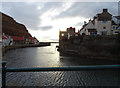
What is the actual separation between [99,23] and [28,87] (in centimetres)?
3255

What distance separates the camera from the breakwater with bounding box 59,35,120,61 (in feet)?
58.4

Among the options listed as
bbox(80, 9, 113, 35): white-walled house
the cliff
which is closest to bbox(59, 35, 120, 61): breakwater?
bbox(80, 9, 113, 35): white-walled house

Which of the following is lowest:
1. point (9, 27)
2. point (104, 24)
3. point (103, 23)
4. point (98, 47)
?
point (98, 47)

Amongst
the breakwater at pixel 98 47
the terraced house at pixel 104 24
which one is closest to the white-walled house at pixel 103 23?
the terraced house at pixel 104 24

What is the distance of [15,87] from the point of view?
307 inches

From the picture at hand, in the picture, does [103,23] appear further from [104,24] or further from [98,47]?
[98,47]

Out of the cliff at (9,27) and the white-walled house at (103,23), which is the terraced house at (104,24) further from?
the cliff at (9,27)

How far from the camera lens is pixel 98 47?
2034 centimetres

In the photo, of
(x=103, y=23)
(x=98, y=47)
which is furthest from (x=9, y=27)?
(x=98, y=47)

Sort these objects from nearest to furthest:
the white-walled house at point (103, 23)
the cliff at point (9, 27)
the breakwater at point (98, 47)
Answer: the breakwater at point (98, 47) < the white-walled house at point (103, 23) < the cliff at point (9, 27)

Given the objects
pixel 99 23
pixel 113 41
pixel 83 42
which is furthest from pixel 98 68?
pixel 99 23

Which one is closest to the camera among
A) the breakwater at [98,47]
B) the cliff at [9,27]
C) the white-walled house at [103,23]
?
the breakwater at [98,47]

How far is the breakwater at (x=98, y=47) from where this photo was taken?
1779 cm

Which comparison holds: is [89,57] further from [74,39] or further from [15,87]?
[15,87]
